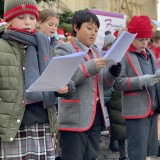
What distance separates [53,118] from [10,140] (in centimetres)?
38

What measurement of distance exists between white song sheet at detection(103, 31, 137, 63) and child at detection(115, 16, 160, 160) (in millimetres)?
499

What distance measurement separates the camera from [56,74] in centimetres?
260

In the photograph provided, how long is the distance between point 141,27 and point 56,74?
158cm

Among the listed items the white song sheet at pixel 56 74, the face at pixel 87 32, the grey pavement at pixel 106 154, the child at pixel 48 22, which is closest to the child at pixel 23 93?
the white song sheet at pixel 56 74

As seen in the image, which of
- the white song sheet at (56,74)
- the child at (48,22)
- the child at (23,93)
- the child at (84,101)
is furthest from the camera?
the child at (48,22)

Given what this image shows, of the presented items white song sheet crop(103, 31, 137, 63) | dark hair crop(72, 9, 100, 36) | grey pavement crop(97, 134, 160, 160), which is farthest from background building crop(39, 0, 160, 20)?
white song sheet crop(103, 31, 137, 63)

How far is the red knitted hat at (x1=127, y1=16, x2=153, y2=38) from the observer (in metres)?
3.90

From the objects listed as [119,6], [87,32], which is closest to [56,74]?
[87,32]

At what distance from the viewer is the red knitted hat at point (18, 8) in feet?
9.26

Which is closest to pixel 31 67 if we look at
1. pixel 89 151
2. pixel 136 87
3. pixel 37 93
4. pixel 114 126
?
pixel 37 93

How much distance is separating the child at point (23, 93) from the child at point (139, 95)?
1198 mm

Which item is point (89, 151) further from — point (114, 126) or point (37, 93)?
point (114, 126)

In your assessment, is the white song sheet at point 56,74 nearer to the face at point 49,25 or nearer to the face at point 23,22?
the face at point 23,22

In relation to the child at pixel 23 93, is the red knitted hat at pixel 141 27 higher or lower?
higher
